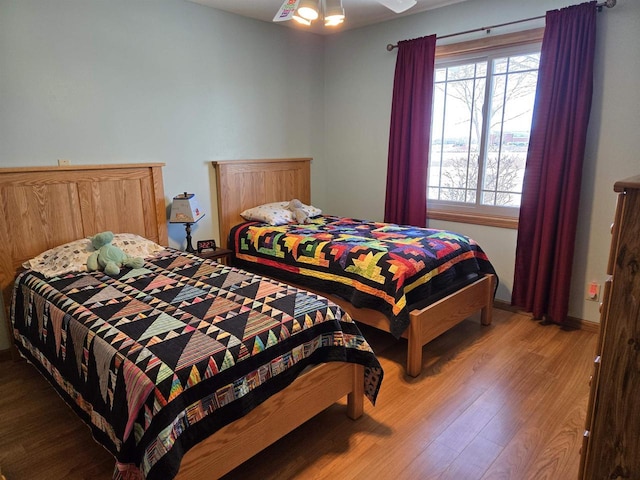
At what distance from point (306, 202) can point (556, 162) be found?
2382 millimetres

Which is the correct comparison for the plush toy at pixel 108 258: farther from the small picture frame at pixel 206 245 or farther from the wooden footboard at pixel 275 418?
the wooden footboard at pixel 275 418

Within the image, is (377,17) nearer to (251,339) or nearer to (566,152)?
(566,152)

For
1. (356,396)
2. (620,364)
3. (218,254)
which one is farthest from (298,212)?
(620,364)

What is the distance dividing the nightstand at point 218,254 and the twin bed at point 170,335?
0.44m

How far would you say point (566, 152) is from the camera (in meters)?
2.91

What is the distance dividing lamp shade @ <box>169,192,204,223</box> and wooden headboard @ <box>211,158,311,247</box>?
18.6 inches

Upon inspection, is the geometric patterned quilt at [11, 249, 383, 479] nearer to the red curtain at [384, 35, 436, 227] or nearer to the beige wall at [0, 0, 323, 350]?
the beige wall at [0, 0, 323, 350]

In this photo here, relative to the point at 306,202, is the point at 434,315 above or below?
below

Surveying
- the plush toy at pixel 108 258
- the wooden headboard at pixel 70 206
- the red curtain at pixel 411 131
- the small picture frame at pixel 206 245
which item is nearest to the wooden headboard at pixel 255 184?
the small picture frame at pixel 206 245

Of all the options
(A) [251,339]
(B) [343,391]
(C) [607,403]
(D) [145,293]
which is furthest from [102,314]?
(C) [607,403]

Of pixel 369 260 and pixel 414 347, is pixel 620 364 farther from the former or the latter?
pixel 369 260

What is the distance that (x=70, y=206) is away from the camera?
2.75m

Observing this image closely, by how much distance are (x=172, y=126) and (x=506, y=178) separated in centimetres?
278

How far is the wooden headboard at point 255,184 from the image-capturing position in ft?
12.1
